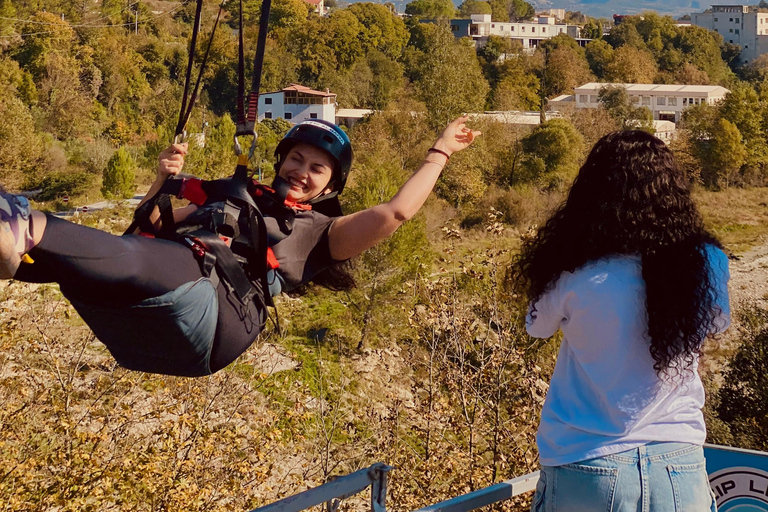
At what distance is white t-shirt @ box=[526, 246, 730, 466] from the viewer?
72.2 inches

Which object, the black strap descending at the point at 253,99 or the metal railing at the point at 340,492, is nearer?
the metal railing at the point at 340,492

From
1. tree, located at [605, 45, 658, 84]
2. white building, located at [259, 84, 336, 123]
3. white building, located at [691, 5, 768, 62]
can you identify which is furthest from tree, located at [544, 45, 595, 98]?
white building, located at [691, 5, 768, 62]

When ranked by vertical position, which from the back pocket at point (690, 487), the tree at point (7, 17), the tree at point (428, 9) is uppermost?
the tree at point (428, 9)

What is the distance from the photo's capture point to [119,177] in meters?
23.8

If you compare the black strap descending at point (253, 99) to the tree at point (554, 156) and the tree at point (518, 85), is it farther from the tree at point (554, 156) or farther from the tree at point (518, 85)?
the tree at point (518, 85)

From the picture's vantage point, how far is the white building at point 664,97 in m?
43.2

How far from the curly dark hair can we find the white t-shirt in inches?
1.1

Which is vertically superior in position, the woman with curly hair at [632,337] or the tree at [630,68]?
the tree at [630,68]

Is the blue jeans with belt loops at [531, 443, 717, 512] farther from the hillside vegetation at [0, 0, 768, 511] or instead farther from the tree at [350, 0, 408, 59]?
the tree at [350, 0, 408, 59]

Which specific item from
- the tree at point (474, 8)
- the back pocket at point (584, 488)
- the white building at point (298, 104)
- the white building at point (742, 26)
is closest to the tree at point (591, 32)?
the tree at point (474, 8)

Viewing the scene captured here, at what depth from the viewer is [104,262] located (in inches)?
70.1

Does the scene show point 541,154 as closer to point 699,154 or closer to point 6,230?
point 699,154

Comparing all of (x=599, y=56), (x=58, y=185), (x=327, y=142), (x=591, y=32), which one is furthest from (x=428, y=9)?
(x=327, y=142)

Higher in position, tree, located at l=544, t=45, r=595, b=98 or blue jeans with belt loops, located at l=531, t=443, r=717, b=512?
tree, located at l=544, t=45, r=595, b=98
